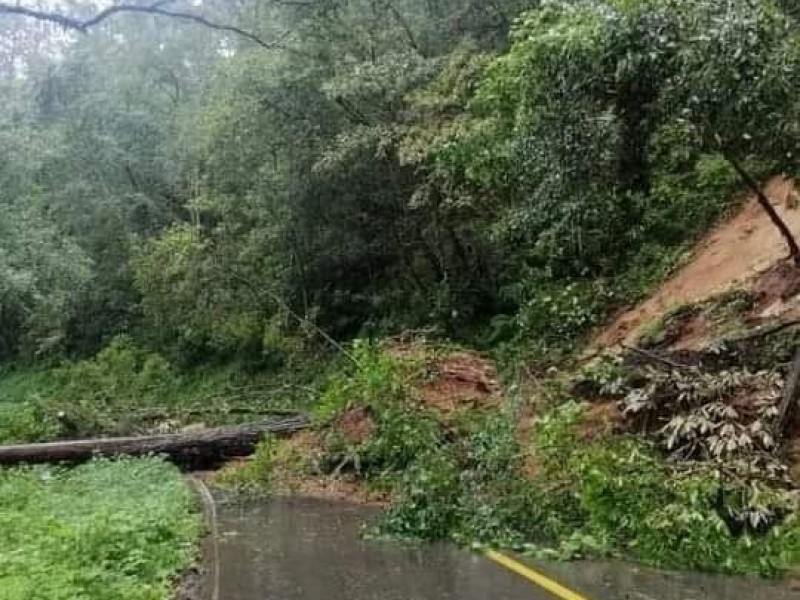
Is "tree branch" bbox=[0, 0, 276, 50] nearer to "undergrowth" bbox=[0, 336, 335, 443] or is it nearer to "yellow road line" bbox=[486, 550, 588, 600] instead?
"yellow road line" bbox=[486, 550, 588, 600]

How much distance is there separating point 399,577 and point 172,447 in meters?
10.9

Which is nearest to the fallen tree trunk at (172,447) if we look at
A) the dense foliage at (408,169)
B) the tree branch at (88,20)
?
the dense foliage at (408,169)

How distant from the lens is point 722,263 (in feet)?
61.7

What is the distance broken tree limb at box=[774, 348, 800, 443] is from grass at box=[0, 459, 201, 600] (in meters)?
6.00

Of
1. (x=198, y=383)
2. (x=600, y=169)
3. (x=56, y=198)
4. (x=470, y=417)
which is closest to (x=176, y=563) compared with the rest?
(x=470, y=417)

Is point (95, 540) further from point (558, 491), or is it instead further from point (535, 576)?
point (558, 491)

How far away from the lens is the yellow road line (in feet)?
24.4

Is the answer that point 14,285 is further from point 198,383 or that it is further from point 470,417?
point 470,417

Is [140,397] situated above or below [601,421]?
below

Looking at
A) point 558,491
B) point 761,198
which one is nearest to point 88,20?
point 558,491

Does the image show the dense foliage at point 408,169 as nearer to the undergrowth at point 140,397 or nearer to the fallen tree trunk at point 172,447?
the undergrowth at point 140,397

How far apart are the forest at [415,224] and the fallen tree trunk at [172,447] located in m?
1.71

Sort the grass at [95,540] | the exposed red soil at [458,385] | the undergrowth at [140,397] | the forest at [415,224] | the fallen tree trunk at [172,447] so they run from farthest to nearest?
the undergrowth at [140,397] < the fallen tree trunk at [172,447] < the exposed red soil at [458,385] < the forest at [415,224] < the grass at [95,540]

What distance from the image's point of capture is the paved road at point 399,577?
7543mm
